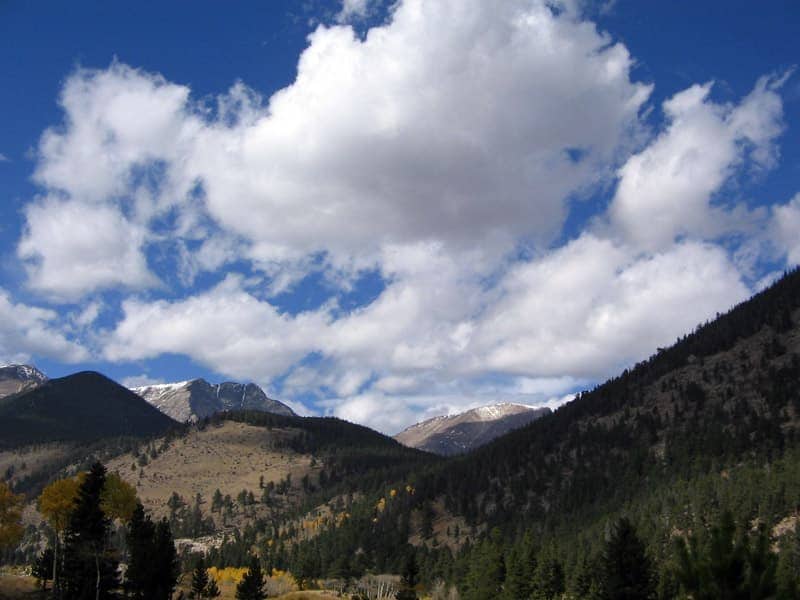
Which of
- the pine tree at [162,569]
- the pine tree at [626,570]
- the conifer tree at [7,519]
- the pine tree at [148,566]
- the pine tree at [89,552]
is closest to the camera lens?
the pine tree at [626,570]

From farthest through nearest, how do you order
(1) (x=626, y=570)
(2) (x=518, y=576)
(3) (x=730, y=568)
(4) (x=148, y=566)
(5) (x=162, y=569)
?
→ (2) (x=518, y=576)
(5) (x=162, y=569)
(4) (x=148, y=566)
(1) (x=626, y=570)
(3) (x=730, y=568)

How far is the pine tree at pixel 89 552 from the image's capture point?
64875mm

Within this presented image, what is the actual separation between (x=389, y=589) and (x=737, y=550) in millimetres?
161687

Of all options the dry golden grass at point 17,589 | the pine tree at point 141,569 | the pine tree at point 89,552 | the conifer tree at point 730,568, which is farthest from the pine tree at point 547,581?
the conifer tree at point 730,568

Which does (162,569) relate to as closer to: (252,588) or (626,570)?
(252,588)

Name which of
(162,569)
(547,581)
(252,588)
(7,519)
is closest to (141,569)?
(162,569)

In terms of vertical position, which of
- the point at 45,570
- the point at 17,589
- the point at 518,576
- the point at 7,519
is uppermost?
the point at 7,519

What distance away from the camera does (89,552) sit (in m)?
63.6

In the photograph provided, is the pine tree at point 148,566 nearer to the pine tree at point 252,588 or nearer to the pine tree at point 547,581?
the pine tree at point 252,588

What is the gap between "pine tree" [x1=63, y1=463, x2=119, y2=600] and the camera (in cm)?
6488

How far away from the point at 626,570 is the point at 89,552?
160 feet

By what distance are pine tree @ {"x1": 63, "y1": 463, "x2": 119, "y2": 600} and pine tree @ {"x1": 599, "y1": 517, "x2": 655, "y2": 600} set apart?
4709cm

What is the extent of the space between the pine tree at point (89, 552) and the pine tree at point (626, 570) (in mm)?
47088

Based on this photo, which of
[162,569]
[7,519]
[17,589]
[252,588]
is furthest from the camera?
[252,588]
